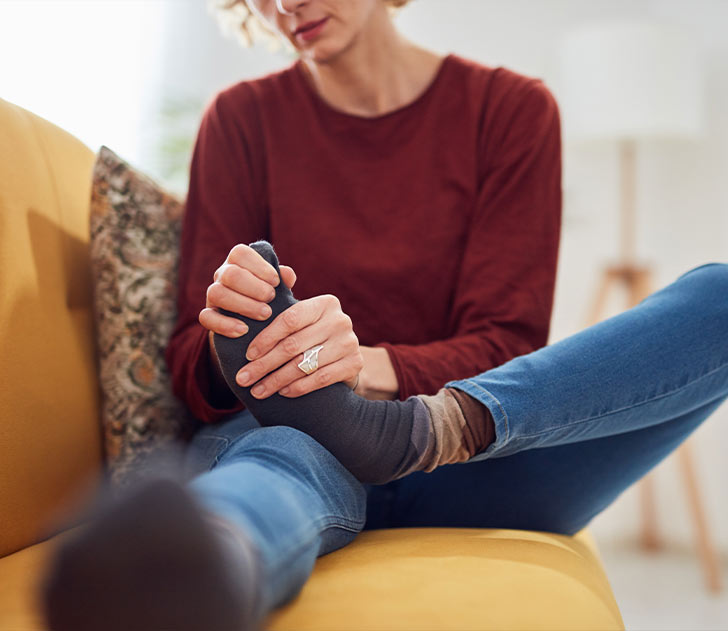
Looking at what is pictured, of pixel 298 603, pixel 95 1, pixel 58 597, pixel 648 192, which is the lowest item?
pixel 648 192

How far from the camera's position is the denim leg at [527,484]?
94 cm

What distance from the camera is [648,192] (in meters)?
2.44

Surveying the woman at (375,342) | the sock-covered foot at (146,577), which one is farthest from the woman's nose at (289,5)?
the sock-covered foot at (146,577)

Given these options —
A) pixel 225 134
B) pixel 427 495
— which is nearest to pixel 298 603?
pixel 427 495

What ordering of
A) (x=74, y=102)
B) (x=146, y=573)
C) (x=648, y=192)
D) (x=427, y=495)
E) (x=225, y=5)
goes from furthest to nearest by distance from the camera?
1. (x=648, y=192)
2. (x=74, y=102)
3. (x=225, y=5)
4. (x=427, y=495)
5. (x=146, y=573)

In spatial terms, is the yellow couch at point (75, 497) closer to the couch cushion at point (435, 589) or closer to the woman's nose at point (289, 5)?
the couch cushion at point (435, 589)

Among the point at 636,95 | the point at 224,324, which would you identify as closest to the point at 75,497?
the point at 224,324

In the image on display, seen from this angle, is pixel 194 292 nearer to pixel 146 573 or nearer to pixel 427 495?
pixel 427 495

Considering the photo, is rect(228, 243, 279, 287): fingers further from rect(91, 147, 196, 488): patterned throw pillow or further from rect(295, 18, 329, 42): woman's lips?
rect(295, 18, 329, 42): woman's lips

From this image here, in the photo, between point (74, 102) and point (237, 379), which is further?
point (74, 102)

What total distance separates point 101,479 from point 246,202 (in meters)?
0.42

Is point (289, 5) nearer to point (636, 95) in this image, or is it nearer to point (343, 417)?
point (343, 417)

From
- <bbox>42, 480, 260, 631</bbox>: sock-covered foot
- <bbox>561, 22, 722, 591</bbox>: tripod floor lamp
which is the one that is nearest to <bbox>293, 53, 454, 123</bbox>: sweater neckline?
<bbox>42, 480, 260, 631</bbox>: sock-covered foot

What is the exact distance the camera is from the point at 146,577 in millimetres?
458
